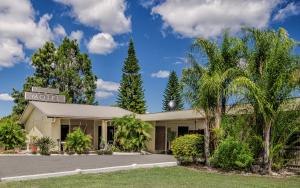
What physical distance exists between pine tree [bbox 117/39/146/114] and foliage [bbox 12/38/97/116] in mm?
4753

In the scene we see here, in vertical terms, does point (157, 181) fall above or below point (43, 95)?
below

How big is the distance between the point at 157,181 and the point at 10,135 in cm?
1617

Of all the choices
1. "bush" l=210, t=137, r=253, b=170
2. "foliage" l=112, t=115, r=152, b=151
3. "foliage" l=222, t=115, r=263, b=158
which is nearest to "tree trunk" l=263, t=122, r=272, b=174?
"foliage" l=222, t=115, r=263, b=158

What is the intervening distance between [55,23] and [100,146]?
921 centimetres

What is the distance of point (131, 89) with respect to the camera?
47.5m

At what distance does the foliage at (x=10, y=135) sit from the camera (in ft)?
81.7

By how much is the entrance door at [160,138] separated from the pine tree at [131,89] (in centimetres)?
1840

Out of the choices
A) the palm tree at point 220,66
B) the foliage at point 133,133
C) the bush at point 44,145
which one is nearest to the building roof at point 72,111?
the bush at point 44,145

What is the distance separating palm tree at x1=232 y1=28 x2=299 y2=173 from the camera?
14.5 metres

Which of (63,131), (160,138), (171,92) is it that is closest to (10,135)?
(63,131)


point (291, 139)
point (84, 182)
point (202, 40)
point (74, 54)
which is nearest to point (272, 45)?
point (202, 40)

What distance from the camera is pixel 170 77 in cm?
5284

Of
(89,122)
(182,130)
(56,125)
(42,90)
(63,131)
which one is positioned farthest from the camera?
(42,90)

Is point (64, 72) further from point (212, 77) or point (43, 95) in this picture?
point (212, 77)
